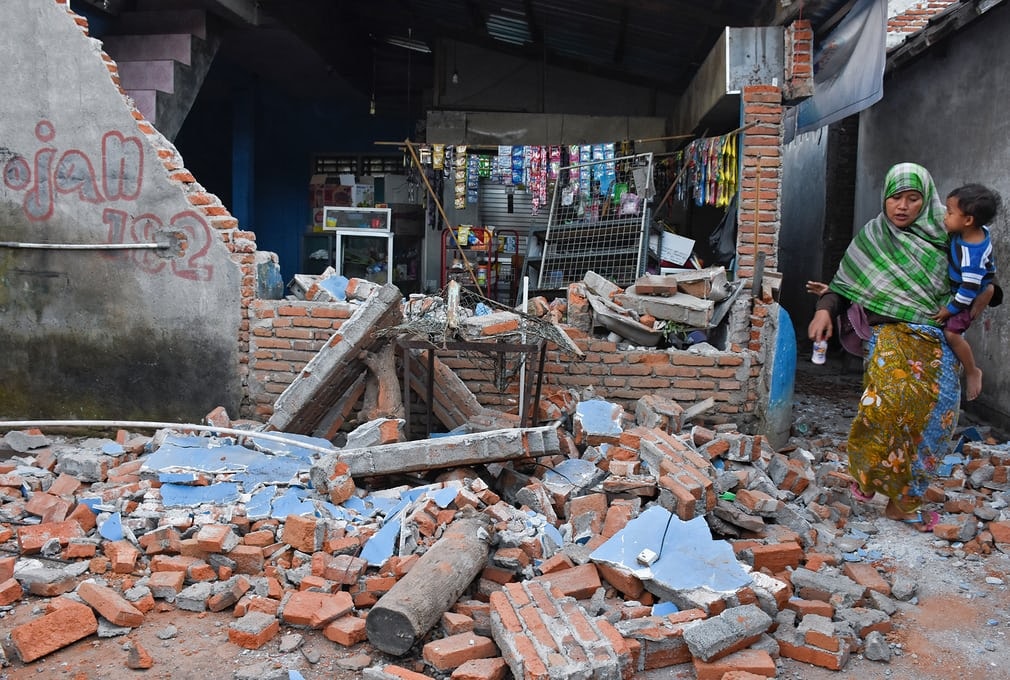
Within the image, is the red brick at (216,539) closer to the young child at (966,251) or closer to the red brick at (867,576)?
the red brick at (867,576)

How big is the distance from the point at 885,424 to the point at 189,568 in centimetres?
390

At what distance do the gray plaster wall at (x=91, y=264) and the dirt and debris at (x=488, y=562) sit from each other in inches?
38.4

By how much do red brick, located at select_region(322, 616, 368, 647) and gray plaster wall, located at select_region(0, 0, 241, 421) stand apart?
3.52 meters

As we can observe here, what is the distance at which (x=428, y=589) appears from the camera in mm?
3730

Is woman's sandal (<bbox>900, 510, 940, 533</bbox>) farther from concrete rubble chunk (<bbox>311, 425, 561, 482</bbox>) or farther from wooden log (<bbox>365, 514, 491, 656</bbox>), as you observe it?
wooden log (<bbox>365, 514, 491, 656</bbox>)

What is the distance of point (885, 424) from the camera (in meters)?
4.73

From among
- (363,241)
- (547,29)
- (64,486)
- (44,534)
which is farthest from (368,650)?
(547,29)

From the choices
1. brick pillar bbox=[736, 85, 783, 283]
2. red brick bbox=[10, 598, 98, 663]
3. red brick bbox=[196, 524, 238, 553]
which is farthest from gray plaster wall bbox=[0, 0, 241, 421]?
brick pillar bbox=[736, 85, 783, 283]

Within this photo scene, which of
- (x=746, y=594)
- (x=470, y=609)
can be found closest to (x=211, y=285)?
(x=470, y=609)

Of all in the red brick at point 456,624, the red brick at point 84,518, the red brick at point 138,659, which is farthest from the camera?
the red brick at point 84,518

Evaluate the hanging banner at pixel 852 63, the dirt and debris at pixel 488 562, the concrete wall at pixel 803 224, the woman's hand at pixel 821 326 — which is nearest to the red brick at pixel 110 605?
the dirt and debris at pixel 488 562

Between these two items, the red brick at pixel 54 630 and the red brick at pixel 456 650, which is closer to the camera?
the red brick at pixel 456 650

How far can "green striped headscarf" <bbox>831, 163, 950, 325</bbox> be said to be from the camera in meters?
4.66

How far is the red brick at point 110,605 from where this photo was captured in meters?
3.82
